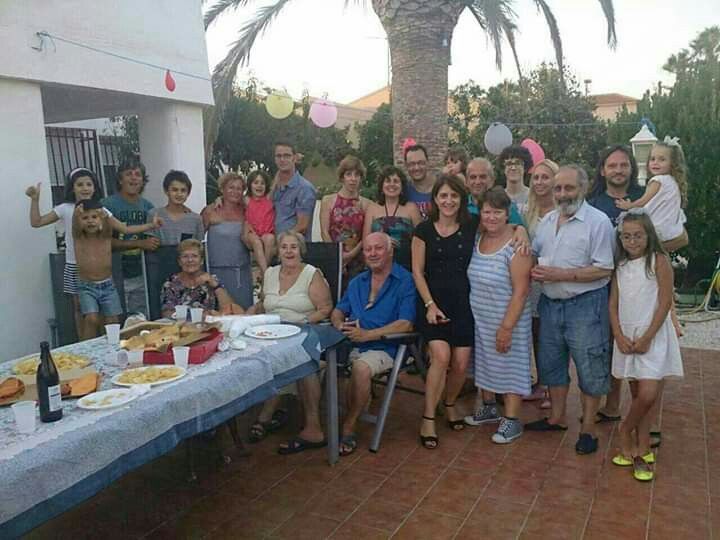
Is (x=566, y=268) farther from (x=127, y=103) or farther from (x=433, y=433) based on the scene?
(x=127, y=103)

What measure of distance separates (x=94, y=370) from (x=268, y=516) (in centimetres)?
100

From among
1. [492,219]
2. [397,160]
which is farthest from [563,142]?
[492,219]

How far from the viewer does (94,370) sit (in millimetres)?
2350

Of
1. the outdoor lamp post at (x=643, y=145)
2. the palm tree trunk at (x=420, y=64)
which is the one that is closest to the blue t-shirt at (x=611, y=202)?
the palm tree trunk at (x=420, y=64)

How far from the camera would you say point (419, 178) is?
A: 415cm

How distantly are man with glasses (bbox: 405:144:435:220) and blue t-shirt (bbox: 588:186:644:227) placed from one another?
3.43 ft

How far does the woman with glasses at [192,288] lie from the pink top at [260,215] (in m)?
0.75

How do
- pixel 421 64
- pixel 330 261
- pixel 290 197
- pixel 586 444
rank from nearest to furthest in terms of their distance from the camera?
pixel 586 444
pixel 330 261
pixel 290 197
pixel 421 64

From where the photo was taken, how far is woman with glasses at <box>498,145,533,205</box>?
13.3 ft

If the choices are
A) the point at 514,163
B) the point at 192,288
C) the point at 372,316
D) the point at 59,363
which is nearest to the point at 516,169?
the point at 514,163

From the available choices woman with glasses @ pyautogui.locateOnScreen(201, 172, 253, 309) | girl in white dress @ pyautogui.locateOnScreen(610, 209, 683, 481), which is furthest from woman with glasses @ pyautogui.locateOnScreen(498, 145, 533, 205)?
woman with glasses @ pyautogui.locateOnScreen(201, 172, 253, 309)

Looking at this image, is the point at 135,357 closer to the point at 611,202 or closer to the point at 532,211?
the point at 532,211

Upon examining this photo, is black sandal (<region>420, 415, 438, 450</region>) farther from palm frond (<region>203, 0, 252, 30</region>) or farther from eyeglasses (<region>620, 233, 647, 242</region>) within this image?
palm frond (<region>203, 0, 252, 30</region>)

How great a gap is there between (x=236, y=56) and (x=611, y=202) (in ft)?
20.0
